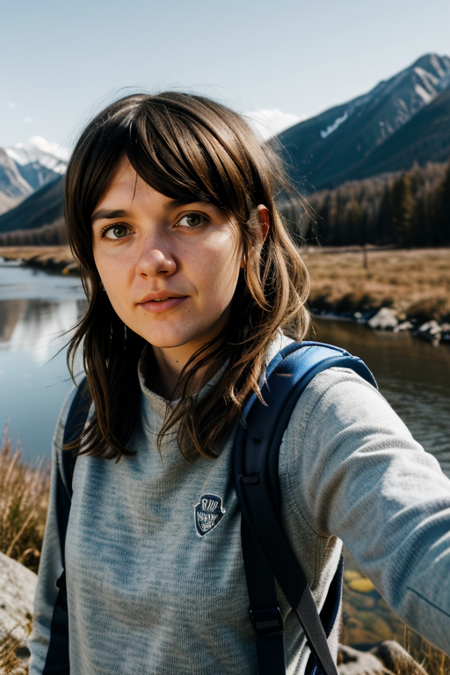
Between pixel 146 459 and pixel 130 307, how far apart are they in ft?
1.18

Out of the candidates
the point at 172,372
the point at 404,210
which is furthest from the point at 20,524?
the point at 404,210

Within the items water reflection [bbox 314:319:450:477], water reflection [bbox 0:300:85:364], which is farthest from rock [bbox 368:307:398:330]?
water reflection [bbox 0:300:85:364]

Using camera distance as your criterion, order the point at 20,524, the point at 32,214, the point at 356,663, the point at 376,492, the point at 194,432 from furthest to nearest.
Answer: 1. the point at 32,214
2. the point at 20,524
3. the point at 356,663
4. the point at 194,432
5. the point at 376,492

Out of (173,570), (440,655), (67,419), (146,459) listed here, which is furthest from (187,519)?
(440,655)

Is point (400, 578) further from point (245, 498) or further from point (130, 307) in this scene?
point (130, 307)

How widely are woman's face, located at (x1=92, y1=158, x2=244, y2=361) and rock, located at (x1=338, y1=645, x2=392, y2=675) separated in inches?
93.8

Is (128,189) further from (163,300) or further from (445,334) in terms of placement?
(445,334)

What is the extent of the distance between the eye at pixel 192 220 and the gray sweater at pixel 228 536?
1.21 feet

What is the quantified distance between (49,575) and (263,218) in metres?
1.16

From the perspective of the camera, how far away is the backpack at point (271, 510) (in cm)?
90

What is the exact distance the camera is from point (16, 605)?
2406mm

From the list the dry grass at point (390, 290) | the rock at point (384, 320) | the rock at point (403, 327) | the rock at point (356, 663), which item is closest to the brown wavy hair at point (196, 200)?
the rock at point (356, 663)

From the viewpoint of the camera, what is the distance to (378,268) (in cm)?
3167

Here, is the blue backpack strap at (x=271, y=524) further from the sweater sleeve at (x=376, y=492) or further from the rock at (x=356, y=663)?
the rock at (x=356, y=663)
